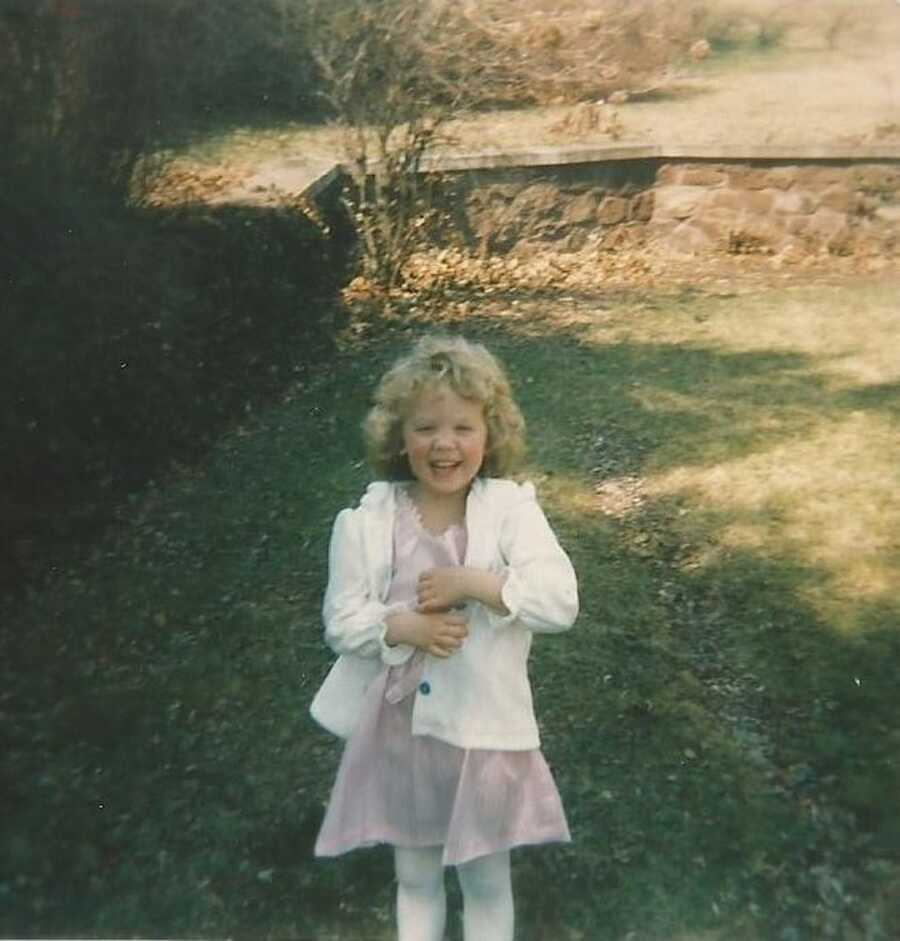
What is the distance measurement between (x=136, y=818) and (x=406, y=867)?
479mm

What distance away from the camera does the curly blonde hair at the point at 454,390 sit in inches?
62.9

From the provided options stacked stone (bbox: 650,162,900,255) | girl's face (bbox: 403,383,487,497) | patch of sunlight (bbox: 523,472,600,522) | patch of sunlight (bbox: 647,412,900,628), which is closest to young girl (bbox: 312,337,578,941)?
girl's face (bbox: 403,383,487,497)

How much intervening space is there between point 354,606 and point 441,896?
511 mm

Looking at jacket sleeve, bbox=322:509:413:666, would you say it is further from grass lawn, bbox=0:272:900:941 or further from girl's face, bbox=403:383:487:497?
grass lawn, bbox=0:272:900:941

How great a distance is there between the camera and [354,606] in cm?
157

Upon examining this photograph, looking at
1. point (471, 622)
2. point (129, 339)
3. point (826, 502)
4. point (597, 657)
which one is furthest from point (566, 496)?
point (129, 339)

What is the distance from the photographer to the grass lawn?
176 cm

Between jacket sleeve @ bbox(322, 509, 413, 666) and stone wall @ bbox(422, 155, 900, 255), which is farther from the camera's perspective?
stone wall @ bbox(422, 155, 900, 255)

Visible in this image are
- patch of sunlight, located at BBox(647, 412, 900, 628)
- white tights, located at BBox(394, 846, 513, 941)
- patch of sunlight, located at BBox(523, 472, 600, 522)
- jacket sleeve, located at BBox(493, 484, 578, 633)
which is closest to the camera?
jacket sleeve, located at BBox(493, 484, 578, 633)

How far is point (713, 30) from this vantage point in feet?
6.95

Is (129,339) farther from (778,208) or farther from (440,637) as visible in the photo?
(778,208)

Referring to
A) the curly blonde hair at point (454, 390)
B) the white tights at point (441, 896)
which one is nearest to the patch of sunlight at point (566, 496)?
the curly blonde hair at point (454, 390)

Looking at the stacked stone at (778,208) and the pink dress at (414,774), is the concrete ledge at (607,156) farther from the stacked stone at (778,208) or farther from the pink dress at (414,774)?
the pink dress at (414,774)

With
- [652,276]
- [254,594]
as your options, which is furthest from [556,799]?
[652,276]
